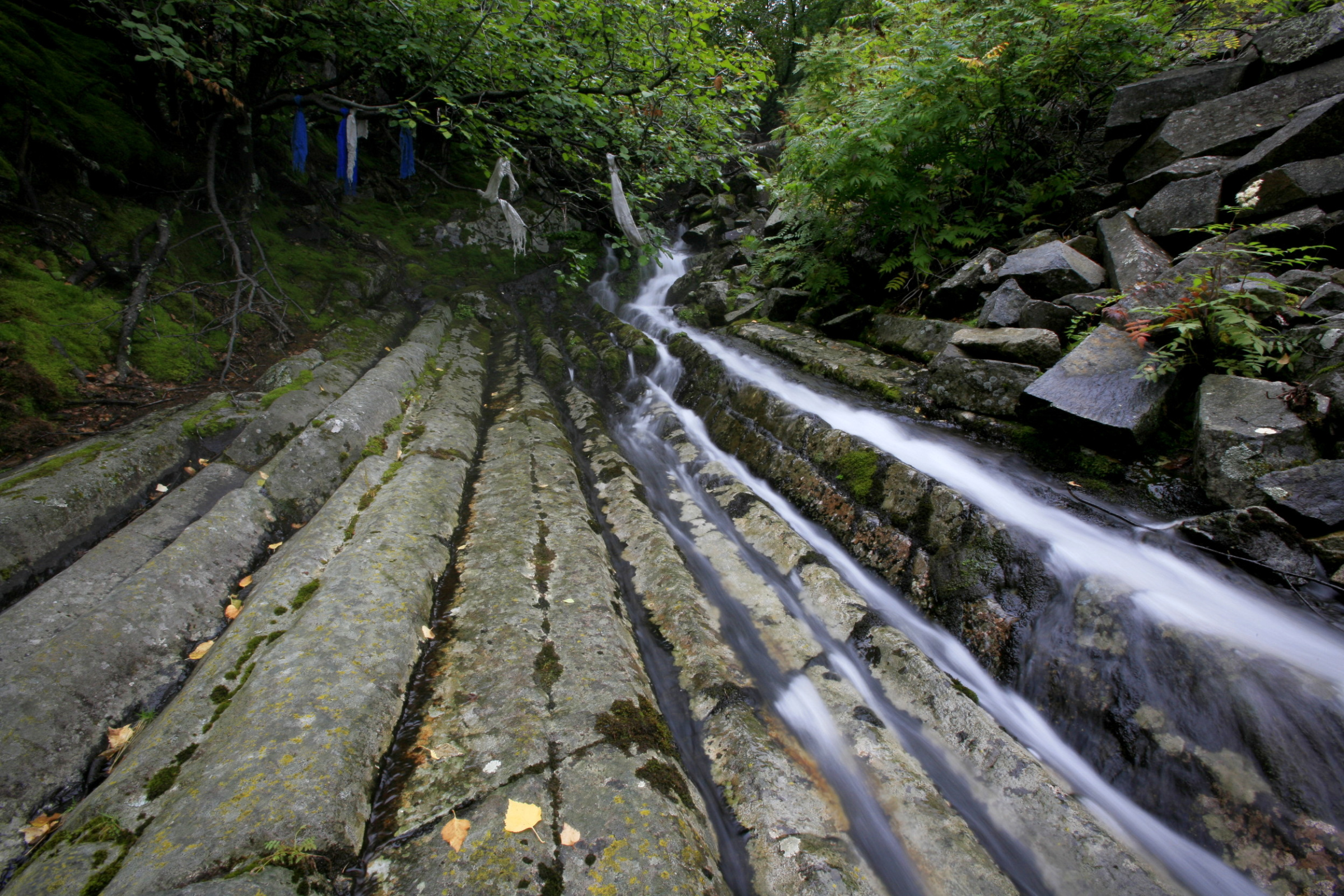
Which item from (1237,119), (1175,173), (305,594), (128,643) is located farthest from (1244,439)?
(128,643)

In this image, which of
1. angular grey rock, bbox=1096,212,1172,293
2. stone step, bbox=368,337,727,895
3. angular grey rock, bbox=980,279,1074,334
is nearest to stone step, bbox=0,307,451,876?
stone step, bbox=368,337,727,895

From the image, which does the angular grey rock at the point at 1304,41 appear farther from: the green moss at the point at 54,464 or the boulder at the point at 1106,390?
the green moss at the point at 54,464

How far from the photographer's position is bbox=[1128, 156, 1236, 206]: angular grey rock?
208 inches

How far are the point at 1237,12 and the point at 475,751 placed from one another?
493 inches

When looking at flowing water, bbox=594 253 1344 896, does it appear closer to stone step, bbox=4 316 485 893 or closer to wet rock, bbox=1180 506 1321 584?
wet rock, bbox=1180 506 1321 584

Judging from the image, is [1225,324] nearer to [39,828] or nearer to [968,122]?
[968,122]

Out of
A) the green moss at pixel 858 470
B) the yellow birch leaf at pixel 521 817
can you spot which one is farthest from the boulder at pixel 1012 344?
the yellow birch leaf at pixel 521 817

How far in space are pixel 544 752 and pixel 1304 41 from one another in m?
10.5

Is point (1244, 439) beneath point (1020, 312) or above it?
beneath

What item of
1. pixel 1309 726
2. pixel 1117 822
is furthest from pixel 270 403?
pixel 1309 726

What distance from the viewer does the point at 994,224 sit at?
6973mm

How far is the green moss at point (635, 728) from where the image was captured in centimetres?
276

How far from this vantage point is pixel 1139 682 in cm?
290

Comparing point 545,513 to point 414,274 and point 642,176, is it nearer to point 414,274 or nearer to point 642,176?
point 642,176
